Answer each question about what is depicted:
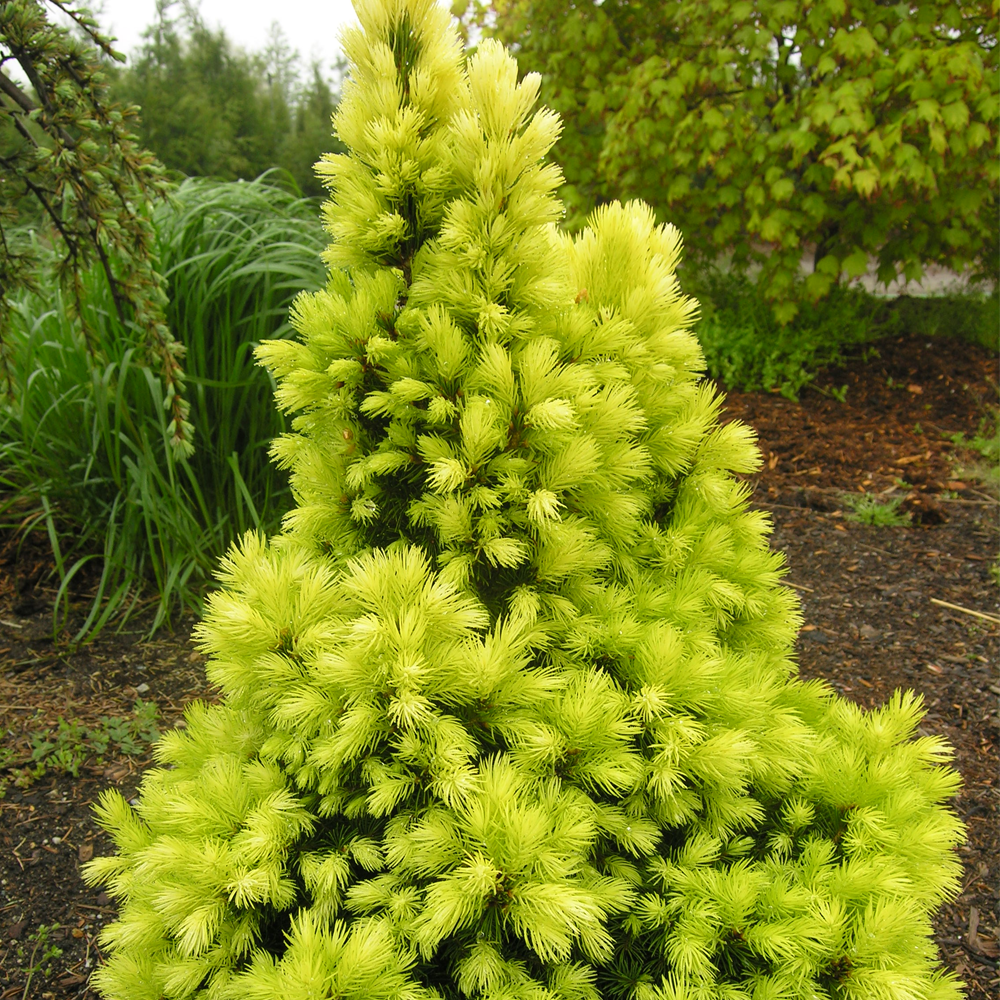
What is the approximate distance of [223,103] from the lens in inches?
567

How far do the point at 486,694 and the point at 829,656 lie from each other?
2564mm

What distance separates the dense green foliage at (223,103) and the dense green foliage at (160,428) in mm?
9856

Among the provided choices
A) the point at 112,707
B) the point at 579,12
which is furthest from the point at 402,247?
the point at 579,12

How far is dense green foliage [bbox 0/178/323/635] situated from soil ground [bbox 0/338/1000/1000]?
279mm

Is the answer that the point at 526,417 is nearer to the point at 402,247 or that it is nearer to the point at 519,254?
the point at 519,254

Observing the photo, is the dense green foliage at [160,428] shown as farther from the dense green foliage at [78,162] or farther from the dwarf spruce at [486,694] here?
the dwarf spruce at [486,694]

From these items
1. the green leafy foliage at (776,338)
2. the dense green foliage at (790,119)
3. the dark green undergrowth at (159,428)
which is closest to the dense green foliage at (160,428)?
the dark green undergrowth at (159,428)

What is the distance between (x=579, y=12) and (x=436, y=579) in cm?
666

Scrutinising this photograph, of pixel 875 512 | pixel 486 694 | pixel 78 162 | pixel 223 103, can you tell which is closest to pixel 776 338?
pixel 875 512

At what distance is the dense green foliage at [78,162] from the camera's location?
6.53 ft

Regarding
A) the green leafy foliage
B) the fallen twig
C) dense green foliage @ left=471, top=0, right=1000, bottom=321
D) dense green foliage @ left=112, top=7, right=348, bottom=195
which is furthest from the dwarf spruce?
dense green foliage @ left=112, top=7, right=348, bottom=195

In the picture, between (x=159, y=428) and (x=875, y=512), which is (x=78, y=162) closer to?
(x=159, y=428)

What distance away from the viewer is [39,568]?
364cm

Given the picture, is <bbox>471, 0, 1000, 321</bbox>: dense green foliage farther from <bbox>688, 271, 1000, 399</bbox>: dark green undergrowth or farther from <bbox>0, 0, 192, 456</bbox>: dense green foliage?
<bbox>0, 0, 192, 456</bbox>: dense green foliage
